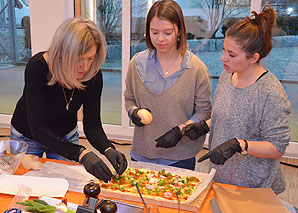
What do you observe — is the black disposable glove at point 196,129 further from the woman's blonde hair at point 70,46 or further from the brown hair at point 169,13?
the woman's blonde hair at point 70,46

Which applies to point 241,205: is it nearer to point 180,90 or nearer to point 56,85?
point 180,90

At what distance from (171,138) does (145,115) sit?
0.18 metres

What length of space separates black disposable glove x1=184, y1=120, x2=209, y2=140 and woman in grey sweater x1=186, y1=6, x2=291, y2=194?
0.15 meters

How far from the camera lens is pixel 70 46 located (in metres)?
1.38

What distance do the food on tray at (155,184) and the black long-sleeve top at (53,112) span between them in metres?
0.20

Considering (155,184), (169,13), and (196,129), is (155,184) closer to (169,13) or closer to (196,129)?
(196,129)

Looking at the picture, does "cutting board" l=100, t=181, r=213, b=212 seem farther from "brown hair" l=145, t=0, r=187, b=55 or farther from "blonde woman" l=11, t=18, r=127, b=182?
"brown hair" l=145, t=0, r=187, b=55

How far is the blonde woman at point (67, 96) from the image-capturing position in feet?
4.58

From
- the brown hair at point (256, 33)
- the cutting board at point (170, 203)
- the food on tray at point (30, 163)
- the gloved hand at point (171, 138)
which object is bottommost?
the cutting board at point (170, 203)

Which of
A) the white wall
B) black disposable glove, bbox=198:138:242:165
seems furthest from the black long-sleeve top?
the white wall

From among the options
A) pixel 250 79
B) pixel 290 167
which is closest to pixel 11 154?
pixel 250 79

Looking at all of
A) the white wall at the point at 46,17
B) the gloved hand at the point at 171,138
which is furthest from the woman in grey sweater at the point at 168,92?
the white wall at the point at 46,17

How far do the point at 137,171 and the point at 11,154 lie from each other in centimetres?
58

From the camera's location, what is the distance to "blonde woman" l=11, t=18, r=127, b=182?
139 cm
